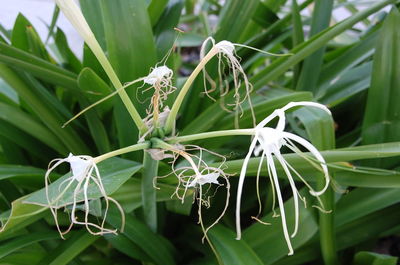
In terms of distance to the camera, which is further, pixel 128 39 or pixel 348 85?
pixel 348 85

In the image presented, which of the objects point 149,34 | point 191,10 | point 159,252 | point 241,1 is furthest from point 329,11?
point 191,10

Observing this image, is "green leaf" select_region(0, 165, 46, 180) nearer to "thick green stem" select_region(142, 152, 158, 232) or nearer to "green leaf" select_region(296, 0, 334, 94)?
"thick green stem" select_region(142, 152, 158, 232)

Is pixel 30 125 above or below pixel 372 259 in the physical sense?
above

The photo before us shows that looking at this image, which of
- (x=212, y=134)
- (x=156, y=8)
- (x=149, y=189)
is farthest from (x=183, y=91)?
(x=156, y=8)

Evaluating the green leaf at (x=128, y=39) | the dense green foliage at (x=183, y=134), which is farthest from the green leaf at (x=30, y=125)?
the green leaf at (x=128, y=39)

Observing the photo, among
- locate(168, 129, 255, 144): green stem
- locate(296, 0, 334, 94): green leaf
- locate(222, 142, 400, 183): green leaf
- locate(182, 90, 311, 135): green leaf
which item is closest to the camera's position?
locate(168, 129, 255, 144): green stem

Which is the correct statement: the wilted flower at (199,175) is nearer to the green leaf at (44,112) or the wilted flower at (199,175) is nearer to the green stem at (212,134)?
the green stem at (212,134)

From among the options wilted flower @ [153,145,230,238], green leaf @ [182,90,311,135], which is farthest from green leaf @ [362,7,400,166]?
wilted flower @ [153,145,230,238]

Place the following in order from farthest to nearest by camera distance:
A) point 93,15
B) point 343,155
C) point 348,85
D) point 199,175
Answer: point 348,85 < point 93,15 < point 343,155 < point 199,175

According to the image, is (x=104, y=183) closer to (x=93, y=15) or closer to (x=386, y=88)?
(x=93, y=15)
